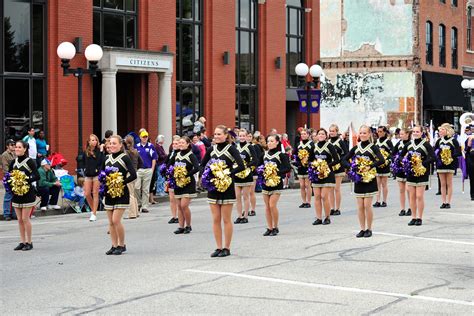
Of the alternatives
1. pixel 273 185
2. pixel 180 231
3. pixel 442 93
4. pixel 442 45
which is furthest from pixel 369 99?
pixel 273 185

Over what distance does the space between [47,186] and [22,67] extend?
23.2 feet

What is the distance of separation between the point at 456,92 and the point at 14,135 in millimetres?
32610

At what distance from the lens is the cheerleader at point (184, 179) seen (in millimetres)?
16016

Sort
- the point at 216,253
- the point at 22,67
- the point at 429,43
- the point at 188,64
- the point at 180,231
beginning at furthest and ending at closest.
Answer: the point at 429,43 < the point at 188,64 < the point at 22,67 < the point at 180,231 < the point at 216,253

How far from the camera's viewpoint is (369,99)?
50.2 meters

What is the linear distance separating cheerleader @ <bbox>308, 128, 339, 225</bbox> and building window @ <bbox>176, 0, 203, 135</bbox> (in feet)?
50.2

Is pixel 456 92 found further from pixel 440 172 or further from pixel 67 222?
pixel 67 222

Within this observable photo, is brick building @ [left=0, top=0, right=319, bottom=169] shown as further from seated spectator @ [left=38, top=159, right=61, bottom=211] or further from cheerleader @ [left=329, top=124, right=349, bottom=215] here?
cheerleader @ [left=329, top=124, right=349, bottom=215]

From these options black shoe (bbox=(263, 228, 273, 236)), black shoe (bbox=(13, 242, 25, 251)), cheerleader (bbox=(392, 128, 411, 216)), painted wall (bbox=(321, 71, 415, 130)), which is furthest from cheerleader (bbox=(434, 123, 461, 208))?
painted wall (bbox=(321, 71, 415, 130))

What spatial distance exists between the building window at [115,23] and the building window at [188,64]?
2525 millimetres

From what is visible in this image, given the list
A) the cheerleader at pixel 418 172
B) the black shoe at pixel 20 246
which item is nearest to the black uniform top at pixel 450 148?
the cheerleader at pixel 418 172

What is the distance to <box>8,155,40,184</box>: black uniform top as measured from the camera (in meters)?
14.5

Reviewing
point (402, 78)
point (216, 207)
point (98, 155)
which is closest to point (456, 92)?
point (402, 78)

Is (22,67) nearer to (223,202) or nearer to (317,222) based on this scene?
(317,222)
